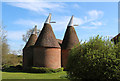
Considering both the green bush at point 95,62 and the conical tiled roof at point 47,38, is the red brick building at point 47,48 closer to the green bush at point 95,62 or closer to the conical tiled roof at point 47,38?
the conical tiled roof at point 47,38

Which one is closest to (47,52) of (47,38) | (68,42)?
(47,38)

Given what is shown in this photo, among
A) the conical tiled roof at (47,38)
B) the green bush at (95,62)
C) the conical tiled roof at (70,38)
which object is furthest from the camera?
the conical tiled roof at (70,38)

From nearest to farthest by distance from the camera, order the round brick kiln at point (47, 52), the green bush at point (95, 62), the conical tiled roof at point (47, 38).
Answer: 1. the green bush at point (95, 62)
2. the round brick kiln at point (47, 52)
3. the conical tiled roof at point (47, 38)

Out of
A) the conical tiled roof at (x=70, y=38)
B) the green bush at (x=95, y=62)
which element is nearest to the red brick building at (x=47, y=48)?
the conical tiled roof at (x=70, y=38)

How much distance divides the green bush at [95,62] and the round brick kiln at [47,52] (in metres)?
13.5

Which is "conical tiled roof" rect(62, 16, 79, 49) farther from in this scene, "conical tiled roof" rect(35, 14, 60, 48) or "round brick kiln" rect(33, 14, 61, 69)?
"conical tiled roof" rect(35, 14, 60, 48)

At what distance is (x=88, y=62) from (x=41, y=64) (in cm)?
1509

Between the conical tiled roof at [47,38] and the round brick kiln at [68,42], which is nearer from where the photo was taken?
the conical tiled roof at [47,38]

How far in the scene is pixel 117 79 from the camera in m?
9.38

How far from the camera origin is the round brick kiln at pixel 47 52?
78.8 feet

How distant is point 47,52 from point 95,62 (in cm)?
1510

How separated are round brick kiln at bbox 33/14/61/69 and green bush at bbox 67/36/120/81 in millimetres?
13461

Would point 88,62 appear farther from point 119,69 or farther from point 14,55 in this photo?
point 14,55

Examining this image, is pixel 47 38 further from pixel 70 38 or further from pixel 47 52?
pixel 70 38
